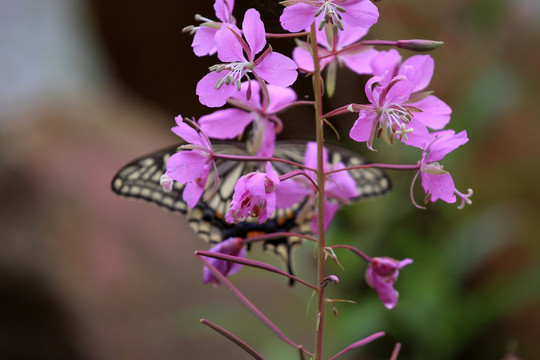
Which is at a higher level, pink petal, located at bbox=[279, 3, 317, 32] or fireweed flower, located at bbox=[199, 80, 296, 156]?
pink petal, located at bbox=[279, 3, 317, 32]

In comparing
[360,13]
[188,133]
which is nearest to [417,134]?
[360,13]

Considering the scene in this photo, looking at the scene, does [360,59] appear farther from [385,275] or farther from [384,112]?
[385,275]

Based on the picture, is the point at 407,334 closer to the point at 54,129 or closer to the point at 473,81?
the point at 473,81

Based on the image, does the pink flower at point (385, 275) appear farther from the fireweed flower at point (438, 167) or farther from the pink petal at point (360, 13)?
the pink petal at point (360, 13)

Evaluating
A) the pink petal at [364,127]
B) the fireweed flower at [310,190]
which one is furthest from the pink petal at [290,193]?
the pink petal at [364,127]

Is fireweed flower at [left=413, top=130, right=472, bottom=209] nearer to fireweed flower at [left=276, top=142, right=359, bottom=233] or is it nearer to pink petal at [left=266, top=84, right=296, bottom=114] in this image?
fireweed flower at [left=276, top=142, right=359, bottom=233]

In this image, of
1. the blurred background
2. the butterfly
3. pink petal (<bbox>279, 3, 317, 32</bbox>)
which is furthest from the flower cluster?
the blurred background
